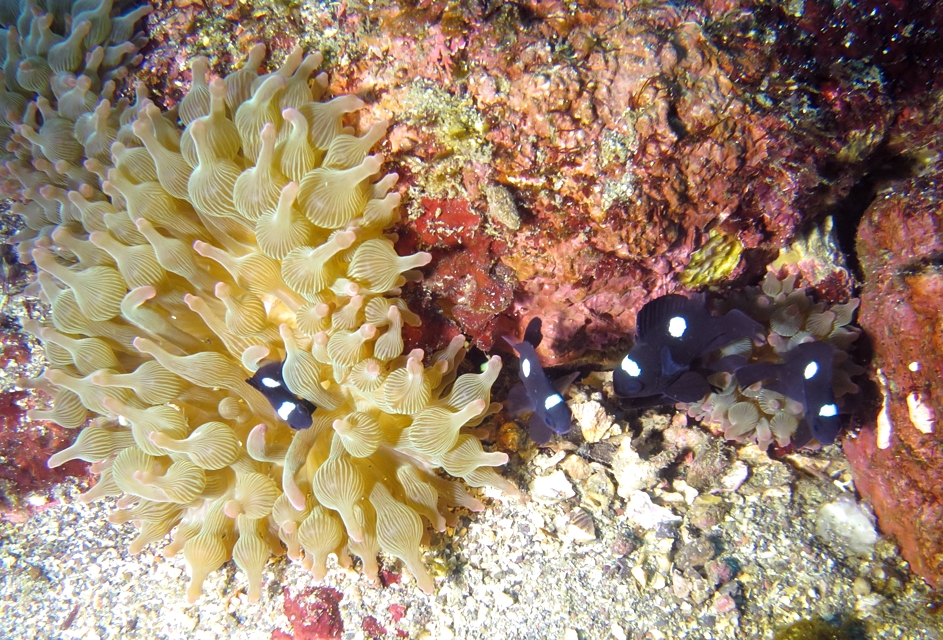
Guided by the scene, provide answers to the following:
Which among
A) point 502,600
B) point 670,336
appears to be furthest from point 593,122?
point 502,600

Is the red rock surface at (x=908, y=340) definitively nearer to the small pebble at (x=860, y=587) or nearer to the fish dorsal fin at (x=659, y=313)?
the small pebble at (x=860, y=587)

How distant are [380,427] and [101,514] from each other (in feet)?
8.03

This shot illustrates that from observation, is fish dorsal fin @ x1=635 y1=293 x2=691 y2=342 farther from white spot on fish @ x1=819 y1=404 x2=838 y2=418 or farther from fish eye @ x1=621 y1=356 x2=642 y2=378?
white spot on fish @ x1=819 y1=404 x2=838 y2=418

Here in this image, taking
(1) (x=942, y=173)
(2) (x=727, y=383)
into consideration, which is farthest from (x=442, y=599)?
(1) (x=942, y=173)

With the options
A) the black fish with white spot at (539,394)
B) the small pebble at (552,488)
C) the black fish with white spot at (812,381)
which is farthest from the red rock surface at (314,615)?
the black fish with white spot at (812,381)

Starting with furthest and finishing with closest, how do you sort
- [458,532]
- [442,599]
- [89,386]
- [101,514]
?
1. [101,514]
2. [458,532]
3. [442,599]
4. [89,386]

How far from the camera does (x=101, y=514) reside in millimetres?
3611

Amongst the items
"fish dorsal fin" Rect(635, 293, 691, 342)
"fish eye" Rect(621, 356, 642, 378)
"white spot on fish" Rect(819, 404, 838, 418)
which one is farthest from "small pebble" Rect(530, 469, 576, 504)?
"white spot on fish" Rect(819, 404, 838, 418)

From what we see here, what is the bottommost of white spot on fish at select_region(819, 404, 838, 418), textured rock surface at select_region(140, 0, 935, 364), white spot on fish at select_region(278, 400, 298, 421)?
white spot on fish at select_region(278, 400, 298, 421)

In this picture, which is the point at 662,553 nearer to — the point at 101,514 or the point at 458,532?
the point at 458,532

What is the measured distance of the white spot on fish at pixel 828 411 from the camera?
2816 mm

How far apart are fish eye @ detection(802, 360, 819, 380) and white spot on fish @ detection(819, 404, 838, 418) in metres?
0.17

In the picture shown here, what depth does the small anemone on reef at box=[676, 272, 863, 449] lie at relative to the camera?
10.1 ft

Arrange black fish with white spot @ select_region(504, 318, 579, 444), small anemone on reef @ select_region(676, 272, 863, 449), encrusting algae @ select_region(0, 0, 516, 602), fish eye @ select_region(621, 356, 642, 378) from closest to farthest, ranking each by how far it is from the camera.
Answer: encrusting algae @ select_region(0, 0, 516, 602)
black fish with white spot @ select_region(504, 318, 579, 444)
fish eye @ select_region(621, 356, 642, 378)
small anemone on reef @ select_region(676, 272, 863, 449)
